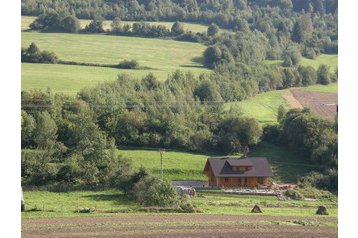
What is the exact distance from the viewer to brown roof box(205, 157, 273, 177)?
101ft

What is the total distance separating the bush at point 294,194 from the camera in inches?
1108

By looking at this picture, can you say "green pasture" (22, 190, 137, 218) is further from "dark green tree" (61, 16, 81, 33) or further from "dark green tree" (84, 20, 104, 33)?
"dark green tree" (84, 20, 104, 33)

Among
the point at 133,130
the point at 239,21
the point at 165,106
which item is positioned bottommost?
the point at 133,130

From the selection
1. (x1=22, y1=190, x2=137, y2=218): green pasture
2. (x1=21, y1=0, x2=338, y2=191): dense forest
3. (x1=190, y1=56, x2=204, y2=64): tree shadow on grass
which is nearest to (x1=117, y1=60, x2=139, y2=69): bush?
(x1=21, y1=0, x2=338, y2=191): dense forest

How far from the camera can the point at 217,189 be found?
29.6 meters

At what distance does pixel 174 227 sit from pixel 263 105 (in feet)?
79.2

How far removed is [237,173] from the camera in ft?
101

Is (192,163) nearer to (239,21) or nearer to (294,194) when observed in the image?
(294,194)

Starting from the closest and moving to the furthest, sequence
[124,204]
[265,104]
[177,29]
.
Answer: [124,204]
[265,104]
[177,29]

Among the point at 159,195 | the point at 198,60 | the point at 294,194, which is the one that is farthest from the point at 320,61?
the point at 159,195

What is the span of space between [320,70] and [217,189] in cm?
2598

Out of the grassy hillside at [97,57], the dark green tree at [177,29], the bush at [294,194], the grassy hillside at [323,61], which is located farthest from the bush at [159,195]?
the dark green tree at [177,29]

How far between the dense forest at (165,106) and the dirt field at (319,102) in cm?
175

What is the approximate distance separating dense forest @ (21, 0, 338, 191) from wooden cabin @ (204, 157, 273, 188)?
87.1 inches
